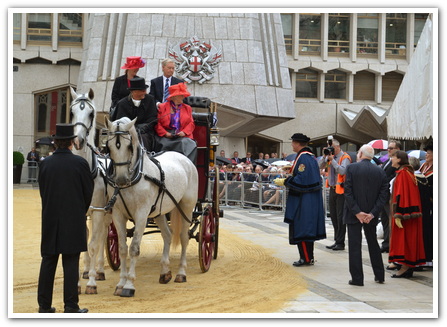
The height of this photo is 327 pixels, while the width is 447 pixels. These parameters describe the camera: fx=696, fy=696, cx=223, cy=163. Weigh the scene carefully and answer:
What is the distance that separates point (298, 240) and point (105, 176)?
374cm

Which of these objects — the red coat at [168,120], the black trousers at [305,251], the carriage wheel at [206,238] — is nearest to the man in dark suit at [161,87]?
the red coat at [168,120]

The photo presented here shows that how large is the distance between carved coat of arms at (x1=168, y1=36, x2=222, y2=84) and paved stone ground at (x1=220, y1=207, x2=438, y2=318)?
1889cm

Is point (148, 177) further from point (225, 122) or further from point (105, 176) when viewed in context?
point (225, 122)

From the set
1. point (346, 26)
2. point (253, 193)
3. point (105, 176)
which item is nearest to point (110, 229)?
point (105, 176)

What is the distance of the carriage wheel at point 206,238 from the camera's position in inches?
401

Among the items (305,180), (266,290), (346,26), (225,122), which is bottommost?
(266,290)

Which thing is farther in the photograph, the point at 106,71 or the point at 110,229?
the point at 106,71

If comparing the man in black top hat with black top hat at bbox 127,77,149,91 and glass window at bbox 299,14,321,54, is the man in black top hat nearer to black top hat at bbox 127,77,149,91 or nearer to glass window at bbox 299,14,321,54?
black top hat at bbox 127,77,149,91

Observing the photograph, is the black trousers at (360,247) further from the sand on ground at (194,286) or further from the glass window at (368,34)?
the glass window at (368,34)

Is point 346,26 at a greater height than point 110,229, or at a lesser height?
greater

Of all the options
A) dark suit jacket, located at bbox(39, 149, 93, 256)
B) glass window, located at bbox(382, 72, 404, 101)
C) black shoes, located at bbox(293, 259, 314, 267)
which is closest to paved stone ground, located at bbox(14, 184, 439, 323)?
black shoes, located at bbox(293, 259, 314, 267)

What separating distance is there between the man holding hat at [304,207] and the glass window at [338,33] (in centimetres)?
3322

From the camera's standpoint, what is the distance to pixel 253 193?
78.4 feet

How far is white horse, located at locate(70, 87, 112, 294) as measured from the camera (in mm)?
8219
